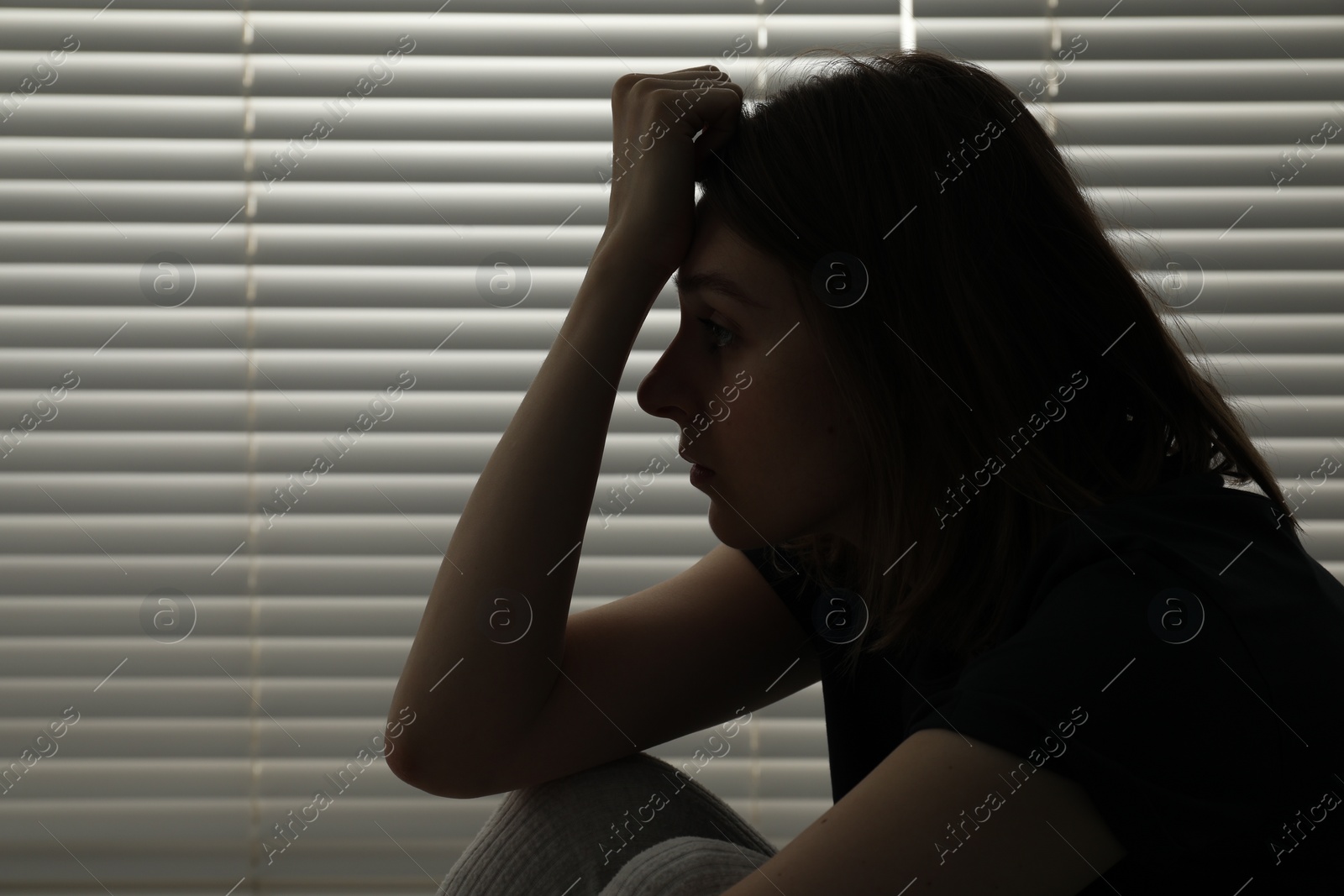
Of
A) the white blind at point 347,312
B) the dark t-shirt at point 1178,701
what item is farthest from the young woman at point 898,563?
the white blind at point 347,312

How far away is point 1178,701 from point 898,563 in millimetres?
289

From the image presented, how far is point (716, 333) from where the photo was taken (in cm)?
81

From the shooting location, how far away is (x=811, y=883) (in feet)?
1.83

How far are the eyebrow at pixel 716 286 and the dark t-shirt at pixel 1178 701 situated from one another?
0.94ft

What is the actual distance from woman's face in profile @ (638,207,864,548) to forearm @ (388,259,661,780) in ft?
0.22

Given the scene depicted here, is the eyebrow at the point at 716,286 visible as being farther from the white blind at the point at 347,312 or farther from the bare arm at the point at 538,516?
the white blind at the point at 347,312

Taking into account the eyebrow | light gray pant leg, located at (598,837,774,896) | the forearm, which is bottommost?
light gray pant leg, located at (598,837,774,896)

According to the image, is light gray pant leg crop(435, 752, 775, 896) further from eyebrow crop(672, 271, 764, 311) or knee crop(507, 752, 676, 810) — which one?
eyebrow crop(672, 271, 764, 311)

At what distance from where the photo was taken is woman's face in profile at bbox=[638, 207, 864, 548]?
0.76m

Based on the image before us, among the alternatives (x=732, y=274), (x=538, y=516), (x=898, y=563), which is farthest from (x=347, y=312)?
(x=898, y=563)

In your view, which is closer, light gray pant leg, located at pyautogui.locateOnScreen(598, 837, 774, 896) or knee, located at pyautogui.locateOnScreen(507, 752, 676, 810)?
light gray pant leg, located at pyautogui.locateOnScreen(598, 837, 774, 896)

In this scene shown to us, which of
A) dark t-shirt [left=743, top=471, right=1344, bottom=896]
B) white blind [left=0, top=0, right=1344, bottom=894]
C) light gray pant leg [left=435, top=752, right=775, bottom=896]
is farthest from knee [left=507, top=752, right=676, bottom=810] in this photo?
white blind [left=0, top=0, right=1344, bottom=894]

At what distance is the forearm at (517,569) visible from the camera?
84cm

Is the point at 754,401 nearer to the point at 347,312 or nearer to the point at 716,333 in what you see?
the point at 716,333
